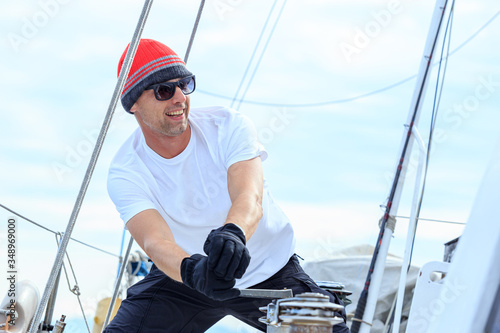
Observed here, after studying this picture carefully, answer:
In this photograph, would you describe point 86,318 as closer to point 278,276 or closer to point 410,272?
point 278,276

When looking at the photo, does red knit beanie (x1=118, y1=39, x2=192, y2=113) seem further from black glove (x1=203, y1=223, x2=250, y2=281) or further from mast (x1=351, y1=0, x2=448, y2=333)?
mast (x1=351, y1=0, x2=448, y2=333)

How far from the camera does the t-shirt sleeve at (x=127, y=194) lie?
89.7 inches

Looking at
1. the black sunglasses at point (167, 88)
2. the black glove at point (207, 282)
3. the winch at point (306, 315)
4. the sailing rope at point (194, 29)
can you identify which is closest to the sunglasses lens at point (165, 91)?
the black sunglasses at point (167, 88)

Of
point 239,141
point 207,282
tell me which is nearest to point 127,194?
point 239,141

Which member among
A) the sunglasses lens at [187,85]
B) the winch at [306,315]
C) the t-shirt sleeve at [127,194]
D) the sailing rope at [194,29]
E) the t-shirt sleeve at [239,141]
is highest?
the sailing rope at [194,29]

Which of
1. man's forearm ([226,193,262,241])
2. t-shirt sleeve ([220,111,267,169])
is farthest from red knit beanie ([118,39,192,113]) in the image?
man's forearm ([226,193,262,241])

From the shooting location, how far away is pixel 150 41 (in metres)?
2.47

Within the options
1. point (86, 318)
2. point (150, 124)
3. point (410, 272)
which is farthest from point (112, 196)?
point (410, 272)

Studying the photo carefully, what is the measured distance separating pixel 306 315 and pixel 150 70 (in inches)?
57.7

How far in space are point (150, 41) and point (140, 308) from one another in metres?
1.09

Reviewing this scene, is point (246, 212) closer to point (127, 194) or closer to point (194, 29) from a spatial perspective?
point (127, 194)

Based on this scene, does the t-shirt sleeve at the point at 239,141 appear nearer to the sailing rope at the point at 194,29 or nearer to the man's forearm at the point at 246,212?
the man's forearm at the point at 246,212

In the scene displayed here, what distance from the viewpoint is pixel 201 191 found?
2.37 metres

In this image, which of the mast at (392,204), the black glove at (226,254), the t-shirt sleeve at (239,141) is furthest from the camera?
the mast at (392,204)
